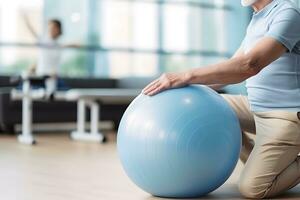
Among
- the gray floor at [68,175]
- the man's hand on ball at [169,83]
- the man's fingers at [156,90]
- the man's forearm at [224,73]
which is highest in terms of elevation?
the man's forearm at [224,73]

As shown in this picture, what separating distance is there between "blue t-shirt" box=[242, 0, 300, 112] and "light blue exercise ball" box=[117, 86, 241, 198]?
230mm

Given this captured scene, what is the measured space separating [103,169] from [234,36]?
7044 millimetres

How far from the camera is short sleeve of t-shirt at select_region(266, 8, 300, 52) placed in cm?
229

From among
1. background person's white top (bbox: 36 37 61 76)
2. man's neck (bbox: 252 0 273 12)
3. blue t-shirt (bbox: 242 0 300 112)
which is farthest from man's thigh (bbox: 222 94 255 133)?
background person's white top (bbox: 36 37 61 76)

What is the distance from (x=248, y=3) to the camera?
254cm

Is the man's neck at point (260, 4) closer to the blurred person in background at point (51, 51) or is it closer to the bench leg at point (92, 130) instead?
the bench leg at point (92, 130)

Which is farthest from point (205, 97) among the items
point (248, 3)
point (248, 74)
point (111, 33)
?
point (111, 33)

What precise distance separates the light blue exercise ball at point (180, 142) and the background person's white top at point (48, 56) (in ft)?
11.7

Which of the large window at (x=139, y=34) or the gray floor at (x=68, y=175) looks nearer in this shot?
the gray floor at (x=68, y=175)

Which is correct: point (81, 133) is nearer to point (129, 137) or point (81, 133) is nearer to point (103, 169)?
point (103, 169)

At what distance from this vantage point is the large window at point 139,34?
26.4 feet

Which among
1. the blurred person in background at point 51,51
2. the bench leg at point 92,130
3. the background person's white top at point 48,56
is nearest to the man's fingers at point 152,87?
the bench leg at point 92,130

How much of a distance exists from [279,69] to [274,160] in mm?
420

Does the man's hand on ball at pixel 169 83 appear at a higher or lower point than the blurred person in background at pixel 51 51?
higher
